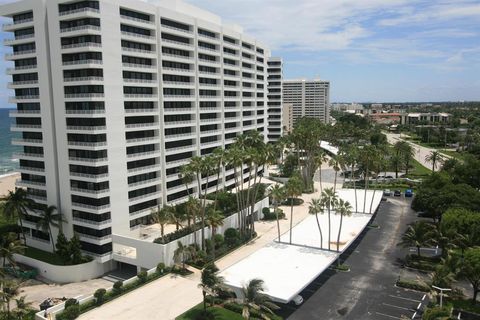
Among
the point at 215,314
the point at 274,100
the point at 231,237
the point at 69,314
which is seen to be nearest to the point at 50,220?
the point at 69,314

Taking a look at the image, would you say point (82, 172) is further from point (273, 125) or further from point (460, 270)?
point (273, 125)

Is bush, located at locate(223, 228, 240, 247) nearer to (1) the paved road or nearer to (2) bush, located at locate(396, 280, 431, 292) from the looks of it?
(1) the paved road

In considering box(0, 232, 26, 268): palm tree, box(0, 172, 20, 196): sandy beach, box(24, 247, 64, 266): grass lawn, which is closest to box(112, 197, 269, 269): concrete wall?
box(24, 247, 64, 266): grass lawn

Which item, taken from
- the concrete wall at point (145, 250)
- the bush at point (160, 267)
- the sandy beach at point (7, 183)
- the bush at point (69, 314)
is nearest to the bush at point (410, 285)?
the concrete wall at point (145, 250)

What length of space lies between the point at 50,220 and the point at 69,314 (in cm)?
2389

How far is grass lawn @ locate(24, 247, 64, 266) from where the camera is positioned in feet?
221

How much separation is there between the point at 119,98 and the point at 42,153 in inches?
751

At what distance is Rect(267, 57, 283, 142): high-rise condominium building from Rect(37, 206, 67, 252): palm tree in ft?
375

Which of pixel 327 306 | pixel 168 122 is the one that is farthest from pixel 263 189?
pixel 327 306

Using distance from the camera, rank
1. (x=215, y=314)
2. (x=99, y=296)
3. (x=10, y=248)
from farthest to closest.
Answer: (x=10, y=248), (x=99, y=296), (x=215, y=314)

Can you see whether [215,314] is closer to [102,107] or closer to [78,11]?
[102,107]

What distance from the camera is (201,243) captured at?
71062 millimetres

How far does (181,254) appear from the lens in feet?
211

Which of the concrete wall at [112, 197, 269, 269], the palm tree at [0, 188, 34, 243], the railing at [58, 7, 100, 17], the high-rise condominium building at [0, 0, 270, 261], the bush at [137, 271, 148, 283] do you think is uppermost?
the railing at [58, 7, 100, 17]
